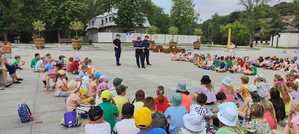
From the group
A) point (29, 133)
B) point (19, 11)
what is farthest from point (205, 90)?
point (19, 11)

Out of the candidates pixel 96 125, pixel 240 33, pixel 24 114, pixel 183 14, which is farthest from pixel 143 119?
pixel 240 33

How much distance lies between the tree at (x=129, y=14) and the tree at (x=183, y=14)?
1212cm

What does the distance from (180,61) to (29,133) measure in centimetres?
1918

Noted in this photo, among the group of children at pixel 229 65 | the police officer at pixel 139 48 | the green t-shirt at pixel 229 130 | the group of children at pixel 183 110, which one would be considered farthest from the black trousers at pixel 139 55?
the green t-shirt at pixel 229 130

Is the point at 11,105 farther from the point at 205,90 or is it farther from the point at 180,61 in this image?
the point at 180,61

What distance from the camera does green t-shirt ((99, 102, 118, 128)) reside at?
22.1ft

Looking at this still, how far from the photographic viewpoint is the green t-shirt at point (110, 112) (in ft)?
22.1

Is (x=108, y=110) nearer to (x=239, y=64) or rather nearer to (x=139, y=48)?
(x=139, y=48)

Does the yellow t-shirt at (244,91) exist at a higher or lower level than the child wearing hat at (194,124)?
lower

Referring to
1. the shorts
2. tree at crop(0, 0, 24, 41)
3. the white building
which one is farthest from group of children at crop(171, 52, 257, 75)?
the white building

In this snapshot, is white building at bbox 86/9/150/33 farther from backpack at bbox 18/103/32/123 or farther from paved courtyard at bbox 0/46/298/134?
backpack at bbox 18/103/32/123

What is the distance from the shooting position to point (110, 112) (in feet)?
22.1

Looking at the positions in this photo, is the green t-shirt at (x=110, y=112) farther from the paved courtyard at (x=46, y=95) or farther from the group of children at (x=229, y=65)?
the group of children at (x=229, y=65)

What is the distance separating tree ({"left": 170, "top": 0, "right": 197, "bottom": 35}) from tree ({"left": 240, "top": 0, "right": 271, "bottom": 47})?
1079 centimetres
